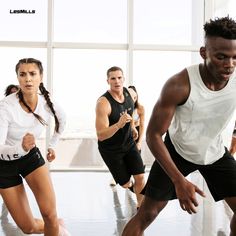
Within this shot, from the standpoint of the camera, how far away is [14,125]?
7.96 feet

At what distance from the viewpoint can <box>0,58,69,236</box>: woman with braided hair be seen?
241 centimetres

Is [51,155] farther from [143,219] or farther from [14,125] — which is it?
[143,219]

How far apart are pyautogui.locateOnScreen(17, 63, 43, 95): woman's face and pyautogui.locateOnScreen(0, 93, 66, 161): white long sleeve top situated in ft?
0.24

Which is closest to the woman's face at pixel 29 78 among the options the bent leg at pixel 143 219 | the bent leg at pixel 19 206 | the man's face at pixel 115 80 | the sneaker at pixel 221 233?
the bent leg at pixel 19 206

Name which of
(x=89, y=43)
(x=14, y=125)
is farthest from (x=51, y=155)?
(x=89, y=43)

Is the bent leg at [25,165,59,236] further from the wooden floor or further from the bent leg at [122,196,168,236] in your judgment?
the wooden floor

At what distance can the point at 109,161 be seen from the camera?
3.82m

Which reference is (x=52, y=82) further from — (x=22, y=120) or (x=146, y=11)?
(x=22, y=120)

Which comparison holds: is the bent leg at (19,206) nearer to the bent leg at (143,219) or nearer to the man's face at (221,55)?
the bent leg at (143,219)

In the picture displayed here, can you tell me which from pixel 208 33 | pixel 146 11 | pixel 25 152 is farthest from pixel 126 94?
pixel 146 11

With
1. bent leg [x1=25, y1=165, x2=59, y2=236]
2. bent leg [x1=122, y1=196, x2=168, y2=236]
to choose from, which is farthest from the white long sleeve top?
bent leg [x1=122, y1=196, x2=168, y2=236]

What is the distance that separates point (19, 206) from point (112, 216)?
140cm

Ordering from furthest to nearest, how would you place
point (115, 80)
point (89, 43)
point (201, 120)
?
point (89, 43), point (115, 80), point (201, 120)

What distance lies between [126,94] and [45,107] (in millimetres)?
1487
